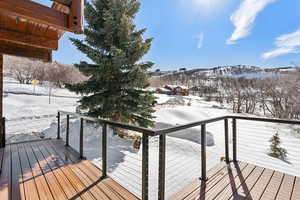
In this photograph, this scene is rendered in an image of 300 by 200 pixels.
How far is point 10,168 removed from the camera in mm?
2656

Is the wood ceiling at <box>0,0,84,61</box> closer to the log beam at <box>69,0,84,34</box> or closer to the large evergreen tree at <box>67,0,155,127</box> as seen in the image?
the log beam at <box>69,0,84,34</box>

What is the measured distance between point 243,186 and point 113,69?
4.43 m

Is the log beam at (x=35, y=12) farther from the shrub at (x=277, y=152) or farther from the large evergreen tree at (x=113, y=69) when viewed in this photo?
the shrub at (x=277, y=152)

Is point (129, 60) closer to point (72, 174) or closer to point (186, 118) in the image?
point (72, 174)

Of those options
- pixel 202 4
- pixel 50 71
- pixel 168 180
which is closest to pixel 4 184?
pixel 168 180

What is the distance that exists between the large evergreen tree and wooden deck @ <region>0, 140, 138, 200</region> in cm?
210

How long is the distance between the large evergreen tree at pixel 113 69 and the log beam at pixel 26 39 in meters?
2.41

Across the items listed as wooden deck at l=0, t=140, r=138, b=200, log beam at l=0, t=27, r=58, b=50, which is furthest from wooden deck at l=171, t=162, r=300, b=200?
log beam at l=0, t=27, r=58, b=50

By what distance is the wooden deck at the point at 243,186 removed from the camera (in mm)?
1921

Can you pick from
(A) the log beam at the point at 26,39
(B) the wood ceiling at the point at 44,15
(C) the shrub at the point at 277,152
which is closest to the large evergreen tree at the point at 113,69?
(A) the log beam at the point at 26,39

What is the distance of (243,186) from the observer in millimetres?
2129

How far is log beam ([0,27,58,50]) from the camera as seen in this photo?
7.45 feet

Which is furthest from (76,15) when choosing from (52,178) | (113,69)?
(113,69)

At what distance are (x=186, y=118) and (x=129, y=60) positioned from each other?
17.9 ft
